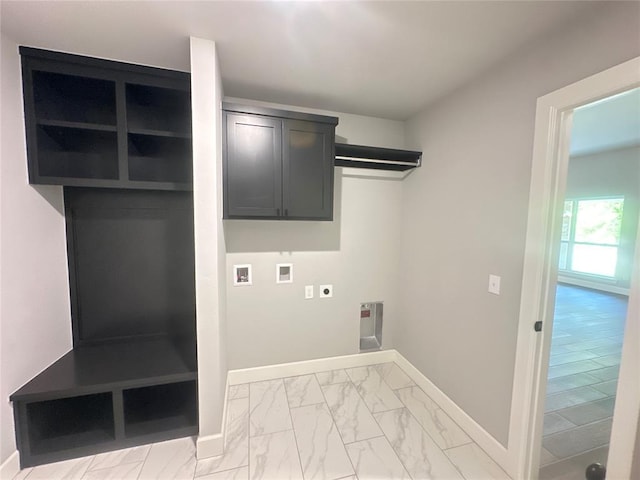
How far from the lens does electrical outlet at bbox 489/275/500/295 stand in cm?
172

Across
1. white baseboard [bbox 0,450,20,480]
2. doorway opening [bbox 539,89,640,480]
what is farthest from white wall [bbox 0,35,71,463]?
doorway opening [bbox 539,89,640,480]

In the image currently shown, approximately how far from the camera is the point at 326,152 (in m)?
2.12

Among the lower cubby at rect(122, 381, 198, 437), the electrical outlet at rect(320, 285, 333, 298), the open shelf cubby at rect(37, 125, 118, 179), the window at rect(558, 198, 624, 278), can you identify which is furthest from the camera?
the window at rect(558, 198, 624, 278)

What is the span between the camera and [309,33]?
1429mm

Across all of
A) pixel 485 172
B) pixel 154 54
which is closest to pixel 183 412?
pixel 154 54

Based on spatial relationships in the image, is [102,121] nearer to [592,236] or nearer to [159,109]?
[159,109]

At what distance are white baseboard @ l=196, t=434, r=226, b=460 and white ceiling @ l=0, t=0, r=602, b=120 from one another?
A: 7.74ft

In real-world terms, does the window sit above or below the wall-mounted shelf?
below

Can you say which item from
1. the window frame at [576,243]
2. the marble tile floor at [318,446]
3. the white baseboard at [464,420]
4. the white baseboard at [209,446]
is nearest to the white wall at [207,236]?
the white baseboard at [209,446]

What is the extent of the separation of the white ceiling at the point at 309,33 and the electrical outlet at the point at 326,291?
5.67 feet

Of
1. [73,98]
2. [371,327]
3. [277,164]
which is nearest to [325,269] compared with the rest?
[371,327]

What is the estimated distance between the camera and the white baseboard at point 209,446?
5.45 ft

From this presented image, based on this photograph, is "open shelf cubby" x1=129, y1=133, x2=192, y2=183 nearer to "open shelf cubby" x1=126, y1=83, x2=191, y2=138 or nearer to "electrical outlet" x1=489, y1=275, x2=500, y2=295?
"open shelf cubby" x1=126, y1=83, x2=191, y2=138

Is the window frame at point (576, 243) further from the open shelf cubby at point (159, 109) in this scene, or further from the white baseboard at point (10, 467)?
the white baseboard at point (10, 467)
